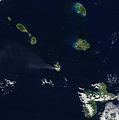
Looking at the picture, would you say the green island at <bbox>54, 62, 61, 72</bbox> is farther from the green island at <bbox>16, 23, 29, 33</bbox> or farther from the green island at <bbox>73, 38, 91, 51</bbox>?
the green island at <bbox>16, 23, 29, 33</bbox>

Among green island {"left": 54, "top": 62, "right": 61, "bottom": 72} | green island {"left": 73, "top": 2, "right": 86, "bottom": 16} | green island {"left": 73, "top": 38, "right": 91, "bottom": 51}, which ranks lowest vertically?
green island {"left": 54, "top": 62, "right": 61, "bottom": 72}

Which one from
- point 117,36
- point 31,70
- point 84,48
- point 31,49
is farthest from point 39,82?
point 117,36

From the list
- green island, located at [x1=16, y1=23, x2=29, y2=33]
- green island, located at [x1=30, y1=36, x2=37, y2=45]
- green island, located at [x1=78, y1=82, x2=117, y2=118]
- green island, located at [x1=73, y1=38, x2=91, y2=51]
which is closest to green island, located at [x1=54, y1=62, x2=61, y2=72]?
green island, located at [x1=73, y1=38, x2=91, y2=51]

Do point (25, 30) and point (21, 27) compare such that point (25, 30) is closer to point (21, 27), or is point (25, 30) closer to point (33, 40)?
point (21, 27)

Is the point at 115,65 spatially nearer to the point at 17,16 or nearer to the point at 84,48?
the point at 84,48

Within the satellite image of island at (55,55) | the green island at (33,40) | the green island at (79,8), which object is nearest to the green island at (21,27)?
the satellite image of island at (55,55)

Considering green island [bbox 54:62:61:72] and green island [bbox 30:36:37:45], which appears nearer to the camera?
green island [bbox 30:36:37:45]

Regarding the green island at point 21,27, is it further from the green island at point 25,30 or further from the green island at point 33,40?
the green island at point 33,40
